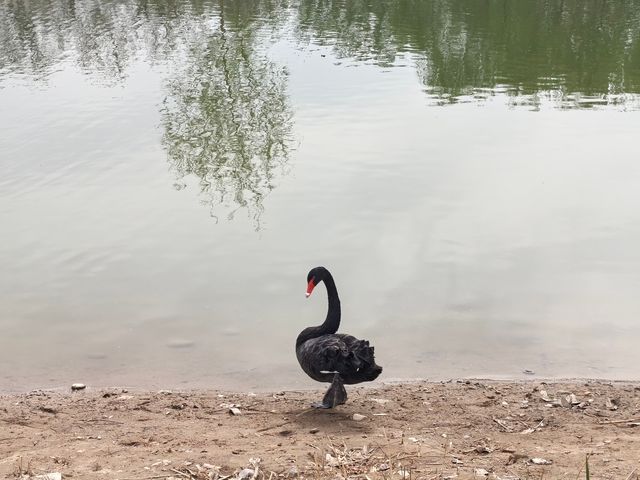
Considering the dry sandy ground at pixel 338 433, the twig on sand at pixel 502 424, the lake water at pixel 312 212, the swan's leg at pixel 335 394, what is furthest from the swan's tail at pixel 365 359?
the lake water at pixel 312 212

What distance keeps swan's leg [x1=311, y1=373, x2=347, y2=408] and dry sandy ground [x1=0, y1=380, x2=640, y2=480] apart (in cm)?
9

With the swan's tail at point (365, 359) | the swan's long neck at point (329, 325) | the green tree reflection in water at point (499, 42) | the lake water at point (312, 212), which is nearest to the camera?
the swan's tail at point (365, 359)

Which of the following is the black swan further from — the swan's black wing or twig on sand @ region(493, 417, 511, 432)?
twig on sand @ region(493, 417, 511, 432)

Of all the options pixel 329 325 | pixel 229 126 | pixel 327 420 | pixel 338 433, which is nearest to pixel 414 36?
pixel 229 126

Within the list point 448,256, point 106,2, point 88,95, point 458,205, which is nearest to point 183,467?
point 448,256

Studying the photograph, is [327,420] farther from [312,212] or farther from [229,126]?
[229,126]

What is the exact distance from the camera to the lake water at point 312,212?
7555 millimetres

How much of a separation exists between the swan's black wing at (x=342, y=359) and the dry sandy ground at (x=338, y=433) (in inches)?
11.4

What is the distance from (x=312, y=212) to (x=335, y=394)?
5070mm

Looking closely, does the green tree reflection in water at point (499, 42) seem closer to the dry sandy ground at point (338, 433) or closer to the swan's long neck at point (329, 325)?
the swan's long neck at point (329, 325)

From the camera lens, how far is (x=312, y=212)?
10719 mm

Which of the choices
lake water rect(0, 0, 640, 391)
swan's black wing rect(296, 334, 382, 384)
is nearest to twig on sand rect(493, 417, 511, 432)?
swan's black wing rect(296, 334, 382, 384)

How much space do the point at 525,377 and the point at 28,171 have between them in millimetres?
9009

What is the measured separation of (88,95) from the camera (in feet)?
59.2
